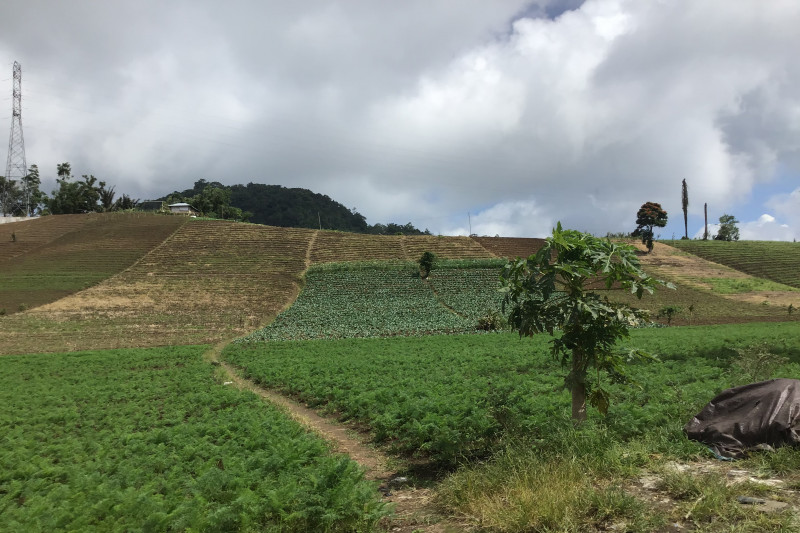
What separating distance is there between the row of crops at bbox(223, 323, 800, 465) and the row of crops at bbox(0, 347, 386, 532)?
185cm

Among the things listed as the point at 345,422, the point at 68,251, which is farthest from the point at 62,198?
the point at 345,422

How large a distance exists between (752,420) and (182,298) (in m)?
44.0

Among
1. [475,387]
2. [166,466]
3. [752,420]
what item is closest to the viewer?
[752,420]

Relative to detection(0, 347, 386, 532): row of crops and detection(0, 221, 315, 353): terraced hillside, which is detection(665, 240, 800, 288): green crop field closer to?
detection(0, 221, 315, 353): terraced hillside

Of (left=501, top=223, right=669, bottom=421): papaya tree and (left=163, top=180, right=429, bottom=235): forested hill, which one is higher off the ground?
(left=163, top=180, right=429, bottom=235): forested hill

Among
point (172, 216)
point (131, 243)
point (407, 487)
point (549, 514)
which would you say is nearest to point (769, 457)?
point (549, 514)

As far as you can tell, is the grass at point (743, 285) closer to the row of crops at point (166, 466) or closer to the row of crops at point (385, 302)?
the row of crops at point (385, 302)

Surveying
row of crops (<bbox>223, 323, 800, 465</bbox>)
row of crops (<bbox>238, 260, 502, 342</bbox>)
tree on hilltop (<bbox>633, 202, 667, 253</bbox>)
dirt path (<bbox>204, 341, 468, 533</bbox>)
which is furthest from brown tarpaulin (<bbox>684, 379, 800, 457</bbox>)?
tree on hilltop (<bbox>633, 202, 667, 253</bbox>)

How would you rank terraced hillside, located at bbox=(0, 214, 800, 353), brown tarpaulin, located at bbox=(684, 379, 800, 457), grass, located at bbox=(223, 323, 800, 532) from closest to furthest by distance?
1. grass, located at bbox=(223, 323, 800, 532)
2. brown tarpaulin, located at bbox=(684, 379, 800, 457)
3. terraced hillside, located at bbox=(0, 214, 800, 353)

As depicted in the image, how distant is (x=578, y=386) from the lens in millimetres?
6992

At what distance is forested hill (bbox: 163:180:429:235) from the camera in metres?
123

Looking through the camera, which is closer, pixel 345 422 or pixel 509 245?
pixel 345 422

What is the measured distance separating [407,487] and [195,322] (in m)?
33.8

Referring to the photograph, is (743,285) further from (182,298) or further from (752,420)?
(182,298)
